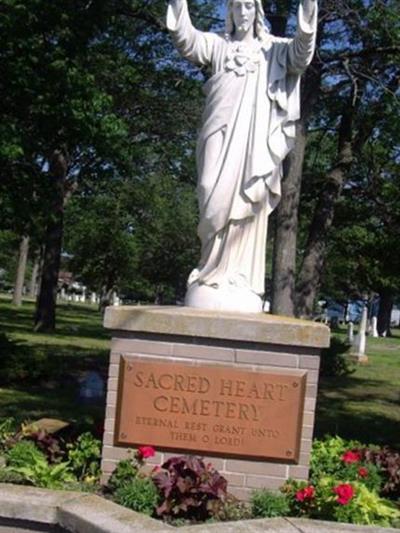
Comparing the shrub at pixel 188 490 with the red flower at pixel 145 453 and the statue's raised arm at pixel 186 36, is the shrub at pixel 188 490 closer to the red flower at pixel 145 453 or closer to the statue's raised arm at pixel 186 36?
the red flower at pixel 145 453

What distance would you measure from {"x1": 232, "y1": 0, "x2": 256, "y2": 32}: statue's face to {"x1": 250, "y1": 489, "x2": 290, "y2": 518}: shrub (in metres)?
3.57

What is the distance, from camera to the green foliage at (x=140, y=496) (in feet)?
17.0

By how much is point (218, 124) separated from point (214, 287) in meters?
1.28

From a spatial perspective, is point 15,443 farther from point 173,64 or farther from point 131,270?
point 131,270

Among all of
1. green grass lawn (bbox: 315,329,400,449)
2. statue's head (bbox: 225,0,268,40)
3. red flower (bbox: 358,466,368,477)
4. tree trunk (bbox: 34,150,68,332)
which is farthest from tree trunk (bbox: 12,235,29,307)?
red flower (bbox: 358,466,368,477)

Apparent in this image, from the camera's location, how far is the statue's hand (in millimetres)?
6133

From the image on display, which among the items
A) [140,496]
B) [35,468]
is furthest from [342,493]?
[35,468]

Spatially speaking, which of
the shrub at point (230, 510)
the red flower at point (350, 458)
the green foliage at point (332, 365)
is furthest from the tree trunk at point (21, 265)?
the shrub at point (230, 510)

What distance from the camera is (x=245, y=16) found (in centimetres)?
652

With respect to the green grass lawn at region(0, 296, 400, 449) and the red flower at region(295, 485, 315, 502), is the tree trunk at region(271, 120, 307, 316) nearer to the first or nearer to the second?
the green grass lawn at region(0, 296, 400, 449)

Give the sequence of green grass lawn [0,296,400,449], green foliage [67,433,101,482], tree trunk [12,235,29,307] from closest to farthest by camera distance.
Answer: green foliage [67,433,101,482] → green grass lawn [0,296,400,449] → tree trunk [12,235,29,307]

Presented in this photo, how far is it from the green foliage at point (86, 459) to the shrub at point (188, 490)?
30.4 inches

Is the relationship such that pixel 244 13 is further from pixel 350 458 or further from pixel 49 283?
pixel 49 283

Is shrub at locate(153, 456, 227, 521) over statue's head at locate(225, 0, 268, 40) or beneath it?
beneath
